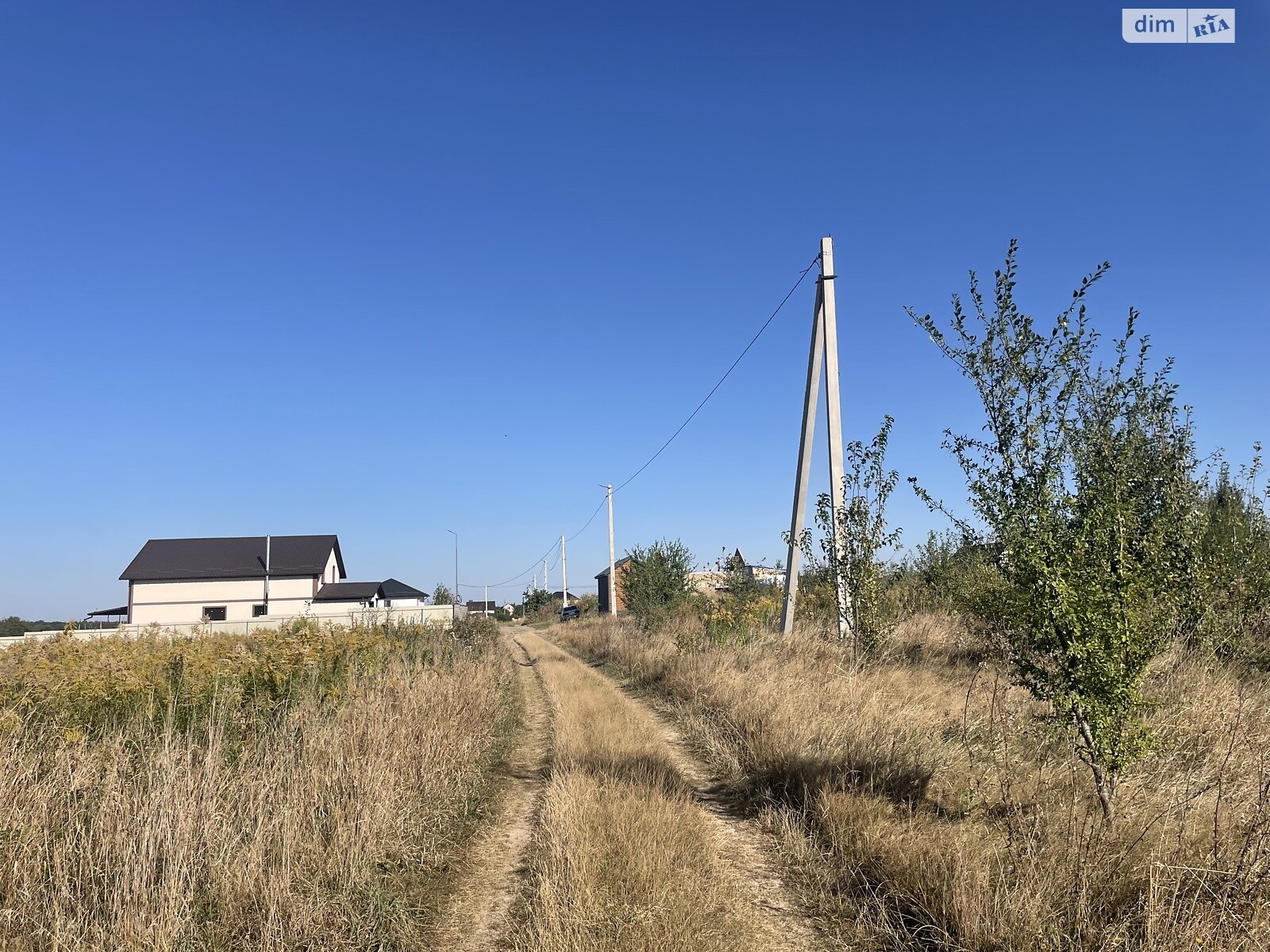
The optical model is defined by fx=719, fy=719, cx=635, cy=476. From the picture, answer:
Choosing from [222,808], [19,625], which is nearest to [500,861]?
[222,808]

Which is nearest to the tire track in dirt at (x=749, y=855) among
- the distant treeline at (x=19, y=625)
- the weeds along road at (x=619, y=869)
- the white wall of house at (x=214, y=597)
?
the weeds along road at (x=619, y=869)

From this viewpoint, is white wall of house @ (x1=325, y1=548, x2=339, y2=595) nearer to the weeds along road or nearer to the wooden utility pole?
the wooden utility pole

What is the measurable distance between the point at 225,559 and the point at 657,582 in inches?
1868

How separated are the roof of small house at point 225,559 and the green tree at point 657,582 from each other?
42.2 meters

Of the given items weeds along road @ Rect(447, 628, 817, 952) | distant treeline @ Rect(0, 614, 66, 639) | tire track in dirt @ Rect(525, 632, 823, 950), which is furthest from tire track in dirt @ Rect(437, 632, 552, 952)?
distant treeline @ Rect(0, 614, 66, 639)

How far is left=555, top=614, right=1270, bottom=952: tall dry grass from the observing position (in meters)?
3.62

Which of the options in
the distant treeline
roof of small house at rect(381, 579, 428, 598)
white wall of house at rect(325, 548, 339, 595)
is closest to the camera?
the distant treeline

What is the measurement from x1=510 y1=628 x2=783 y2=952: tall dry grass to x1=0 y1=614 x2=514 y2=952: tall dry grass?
0.84 metres

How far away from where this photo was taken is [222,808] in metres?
4.94

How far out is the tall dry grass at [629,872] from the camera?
4.05 metres

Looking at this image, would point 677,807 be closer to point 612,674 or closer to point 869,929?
point 869,929

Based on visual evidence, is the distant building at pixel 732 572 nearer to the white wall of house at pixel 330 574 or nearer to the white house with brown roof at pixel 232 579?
the white house with brown roof at pixel 232 579

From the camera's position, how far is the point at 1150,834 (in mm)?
4281

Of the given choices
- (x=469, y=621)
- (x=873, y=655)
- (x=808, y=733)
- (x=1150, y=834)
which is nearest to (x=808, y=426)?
(x=873, y=655)
